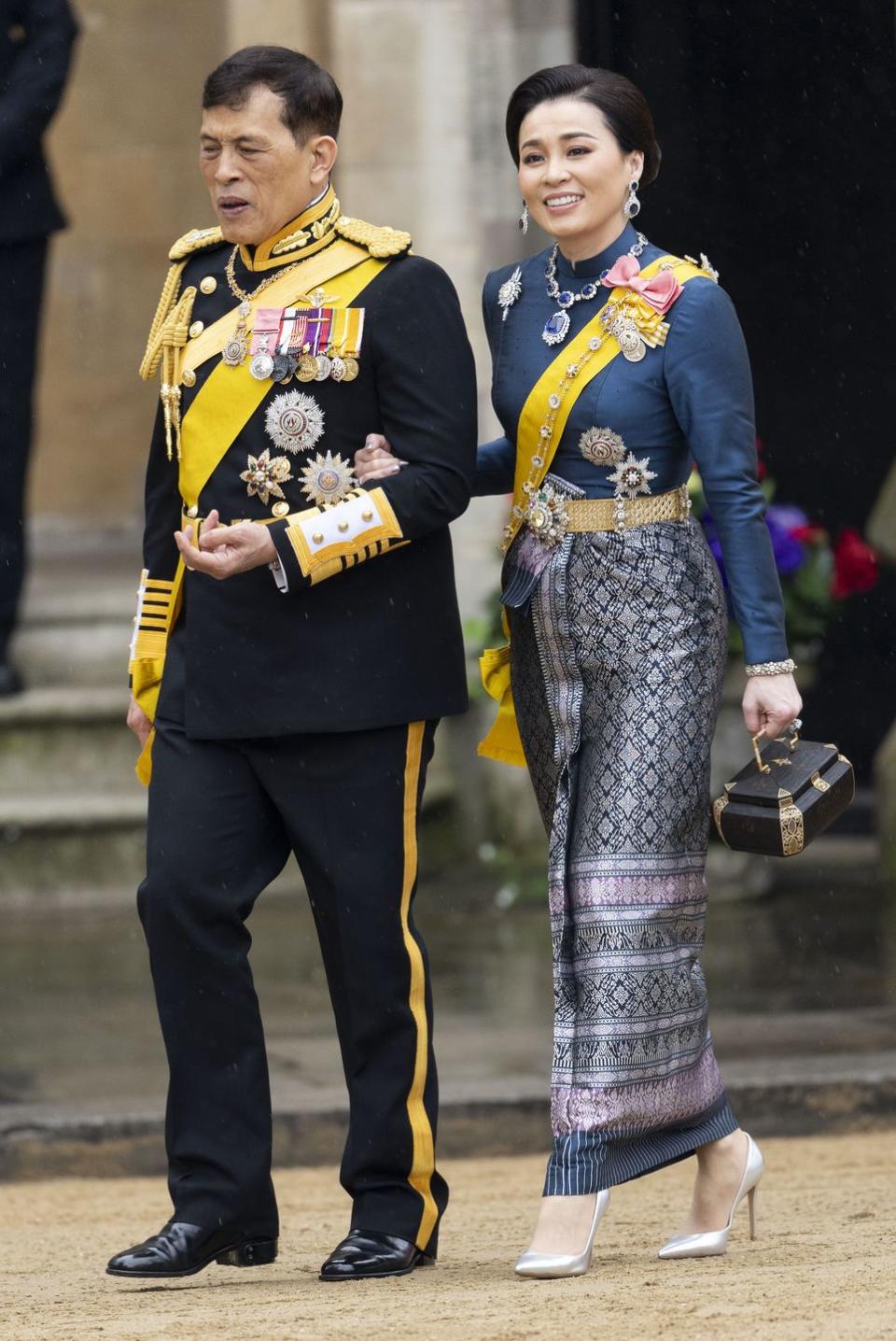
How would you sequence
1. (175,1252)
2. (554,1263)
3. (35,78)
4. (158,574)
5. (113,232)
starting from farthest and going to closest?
(113,232)
(35,78)
(158,574)
(175,1252)
(554,1263)

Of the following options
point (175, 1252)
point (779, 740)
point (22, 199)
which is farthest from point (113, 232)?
point (175, 1252)

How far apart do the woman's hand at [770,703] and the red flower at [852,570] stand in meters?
4.63

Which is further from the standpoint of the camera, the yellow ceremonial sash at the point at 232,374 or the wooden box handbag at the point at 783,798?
the yellow ceremonial sash at the point at 232,374

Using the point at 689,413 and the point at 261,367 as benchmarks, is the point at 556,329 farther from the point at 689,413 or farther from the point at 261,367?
the point at 261,367

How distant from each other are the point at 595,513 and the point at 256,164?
2.58 ft

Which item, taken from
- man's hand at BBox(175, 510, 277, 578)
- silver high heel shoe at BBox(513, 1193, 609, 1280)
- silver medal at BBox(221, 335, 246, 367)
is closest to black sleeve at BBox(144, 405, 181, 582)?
silver medal at BBox(221, 335, 246, 367)

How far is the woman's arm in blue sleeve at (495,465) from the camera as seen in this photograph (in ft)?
16.0

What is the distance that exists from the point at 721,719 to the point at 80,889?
2248 mm

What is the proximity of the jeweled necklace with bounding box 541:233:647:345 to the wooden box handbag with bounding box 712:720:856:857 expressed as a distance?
728mm

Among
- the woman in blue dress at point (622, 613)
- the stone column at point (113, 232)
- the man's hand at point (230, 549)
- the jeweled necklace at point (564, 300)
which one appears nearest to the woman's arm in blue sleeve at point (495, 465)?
the woman in blue dress at point (622, 613)

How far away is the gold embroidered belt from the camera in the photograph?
4629 millimetres

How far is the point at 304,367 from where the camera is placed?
181 inches

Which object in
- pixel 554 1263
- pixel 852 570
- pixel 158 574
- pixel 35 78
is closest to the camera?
pixel 554 1263

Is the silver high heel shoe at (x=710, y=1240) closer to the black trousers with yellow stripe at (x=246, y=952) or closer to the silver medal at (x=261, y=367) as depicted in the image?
the black trousers with yellow stripe at (x=246, y=952)
